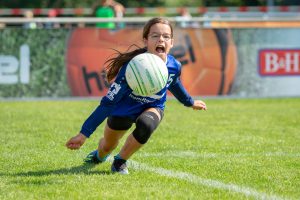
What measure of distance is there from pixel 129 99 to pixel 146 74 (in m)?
0.48

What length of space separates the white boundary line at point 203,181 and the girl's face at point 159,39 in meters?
→ 1.06

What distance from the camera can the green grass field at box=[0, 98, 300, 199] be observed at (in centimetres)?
605

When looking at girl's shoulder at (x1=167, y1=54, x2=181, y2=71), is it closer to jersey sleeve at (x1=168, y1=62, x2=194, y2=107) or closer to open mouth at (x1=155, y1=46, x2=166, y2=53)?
jersey sleeve at (x1=168, y1=62, x2=194, y2=107)

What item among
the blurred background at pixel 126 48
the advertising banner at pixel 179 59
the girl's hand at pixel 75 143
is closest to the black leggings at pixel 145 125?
the girl's hand at pixel 75 143

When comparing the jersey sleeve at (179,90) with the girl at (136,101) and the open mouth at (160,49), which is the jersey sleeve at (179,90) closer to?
the girl at (136,101)

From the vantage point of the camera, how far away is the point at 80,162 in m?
7.62

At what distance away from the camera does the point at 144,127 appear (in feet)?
21.7

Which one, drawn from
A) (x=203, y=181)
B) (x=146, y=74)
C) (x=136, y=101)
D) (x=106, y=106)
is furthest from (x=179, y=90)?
(x=203, y=181)

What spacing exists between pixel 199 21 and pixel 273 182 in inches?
407

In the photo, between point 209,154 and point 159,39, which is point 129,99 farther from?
point 209,154

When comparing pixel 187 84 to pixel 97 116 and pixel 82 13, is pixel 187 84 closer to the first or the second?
pixel 97 116

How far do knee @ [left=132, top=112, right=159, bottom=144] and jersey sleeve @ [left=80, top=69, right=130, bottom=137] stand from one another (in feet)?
0.88

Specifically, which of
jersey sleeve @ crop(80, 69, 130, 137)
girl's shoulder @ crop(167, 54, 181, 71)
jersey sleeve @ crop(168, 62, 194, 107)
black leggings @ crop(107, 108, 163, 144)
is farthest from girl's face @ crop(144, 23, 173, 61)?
black leggings @ crop(107, 108, 163, 144)

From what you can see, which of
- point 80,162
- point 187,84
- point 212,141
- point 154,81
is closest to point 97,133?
point 212,141
